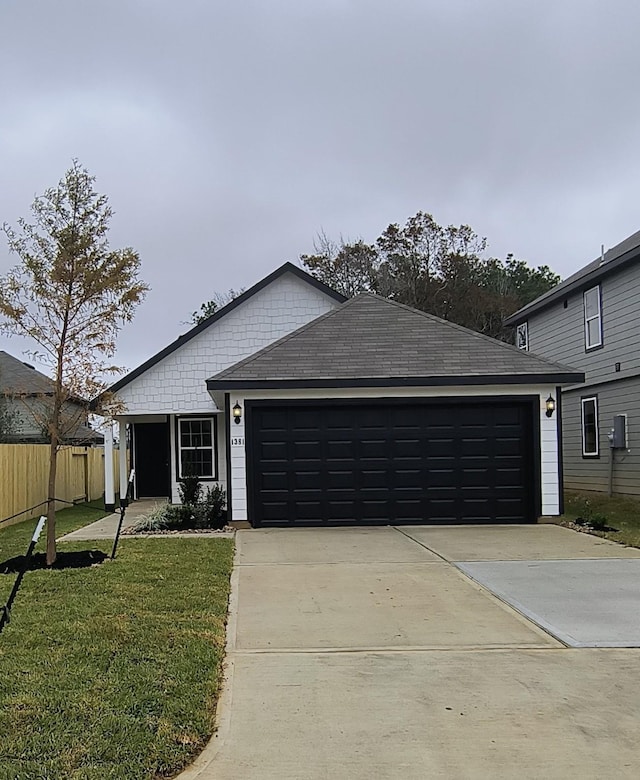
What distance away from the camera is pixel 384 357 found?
1361 centimetres

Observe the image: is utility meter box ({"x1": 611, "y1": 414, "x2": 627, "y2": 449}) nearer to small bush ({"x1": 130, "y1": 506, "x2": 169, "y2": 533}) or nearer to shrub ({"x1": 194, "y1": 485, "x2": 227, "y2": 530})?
shrub ({"x1": 194, "y1": 485, "x2": 227, "y2": 530})

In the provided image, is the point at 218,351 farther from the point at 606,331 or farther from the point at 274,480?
the point at 606,331

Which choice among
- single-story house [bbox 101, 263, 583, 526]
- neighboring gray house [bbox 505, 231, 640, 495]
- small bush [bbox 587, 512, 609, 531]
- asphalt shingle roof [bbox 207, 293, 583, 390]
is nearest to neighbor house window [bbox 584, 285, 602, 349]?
neighboring gray house [bbox 505, 231, 640, 495]

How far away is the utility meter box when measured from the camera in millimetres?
17469

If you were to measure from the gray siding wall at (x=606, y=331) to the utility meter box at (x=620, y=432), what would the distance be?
966mm

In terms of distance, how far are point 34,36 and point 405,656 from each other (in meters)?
11.3

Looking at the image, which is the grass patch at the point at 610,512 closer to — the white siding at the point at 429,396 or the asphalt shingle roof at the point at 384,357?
the white siding at the point at 429,396

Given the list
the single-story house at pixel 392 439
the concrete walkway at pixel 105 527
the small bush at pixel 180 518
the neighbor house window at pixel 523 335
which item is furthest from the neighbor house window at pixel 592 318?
the concrete walkway at pixel 105 527

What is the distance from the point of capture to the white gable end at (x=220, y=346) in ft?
56.7

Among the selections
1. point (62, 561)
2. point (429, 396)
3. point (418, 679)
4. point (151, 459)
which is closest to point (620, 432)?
point (429, 396)

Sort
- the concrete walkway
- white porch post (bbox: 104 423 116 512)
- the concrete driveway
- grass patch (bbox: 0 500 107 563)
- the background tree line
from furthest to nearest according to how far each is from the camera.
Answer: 1. the background tree line
2. white porch post (bbox: 104 423 116 512)
3. the concrete walkway
4. grass patch (bbox: 0 500 107 563)
5. the concrete driveway

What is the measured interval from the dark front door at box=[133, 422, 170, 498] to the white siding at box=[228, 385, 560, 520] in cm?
921

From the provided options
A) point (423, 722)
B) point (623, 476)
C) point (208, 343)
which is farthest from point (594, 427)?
point (423, 722)

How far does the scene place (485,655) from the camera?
551 cm
